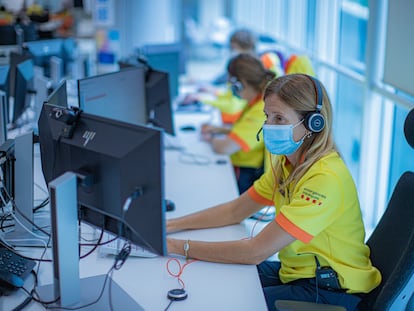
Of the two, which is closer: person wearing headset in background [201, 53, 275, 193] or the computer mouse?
person wearing headset in background [201, 53, 275, 193]

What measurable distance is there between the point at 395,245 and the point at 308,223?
31 cm

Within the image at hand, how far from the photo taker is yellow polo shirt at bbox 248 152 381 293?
1740mm

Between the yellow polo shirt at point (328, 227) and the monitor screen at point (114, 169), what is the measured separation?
1.50ft

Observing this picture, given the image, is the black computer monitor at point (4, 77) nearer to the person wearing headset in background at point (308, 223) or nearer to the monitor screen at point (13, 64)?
the monitor screen at point (13, 64)

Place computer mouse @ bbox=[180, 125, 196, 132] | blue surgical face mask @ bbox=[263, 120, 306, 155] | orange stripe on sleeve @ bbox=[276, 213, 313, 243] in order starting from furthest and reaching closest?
computer mouse @ bbox=[180, 125, 196, 132] < blue surgical face mask @ bbox=[263, 120, 306, 155] < orange stripe on sleeve @ bbox=[276, 213, 313, 243]

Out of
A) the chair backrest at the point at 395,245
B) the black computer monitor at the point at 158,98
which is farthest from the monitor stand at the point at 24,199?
the black computer monitor at the point at 158,98

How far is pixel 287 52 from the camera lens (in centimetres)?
665

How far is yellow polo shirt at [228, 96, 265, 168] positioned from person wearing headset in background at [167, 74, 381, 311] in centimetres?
124

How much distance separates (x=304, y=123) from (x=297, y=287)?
0.50 metres

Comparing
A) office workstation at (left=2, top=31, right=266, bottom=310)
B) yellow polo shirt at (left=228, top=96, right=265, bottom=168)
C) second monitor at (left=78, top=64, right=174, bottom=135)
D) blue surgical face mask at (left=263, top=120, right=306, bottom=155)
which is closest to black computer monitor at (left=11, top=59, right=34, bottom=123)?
second monitor at (left=78, top=64, right=174, bottom=135)

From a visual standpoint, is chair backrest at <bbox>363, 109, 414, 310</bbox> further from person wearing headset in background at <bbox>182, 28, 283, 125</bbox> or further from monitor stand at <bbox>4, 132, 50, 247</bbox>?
person wearing headset in background at <bbox>182, 28, 283, 125</bbox>

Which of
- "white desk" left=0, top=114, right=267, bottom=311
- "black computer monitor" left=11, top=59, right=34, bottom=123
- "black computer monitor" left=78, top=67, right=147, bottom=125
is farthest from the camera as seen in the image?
"black computer monitor" left=11, top=59, right=34, bottom=123

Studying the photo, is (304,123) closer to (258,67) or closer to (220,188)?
(220,188)

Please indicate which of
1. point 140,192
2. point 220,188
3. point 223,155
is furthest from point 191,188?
point 140,192
